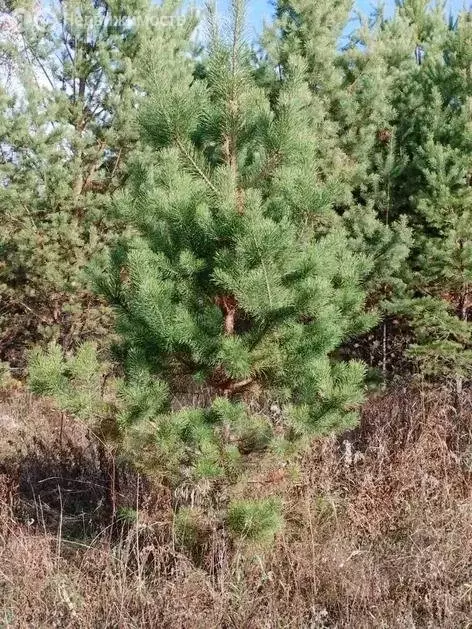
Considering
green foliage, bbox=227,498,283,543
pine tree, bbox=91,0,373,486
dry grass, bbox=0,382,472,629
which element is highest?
pine tree, bbox=91,0,373,486

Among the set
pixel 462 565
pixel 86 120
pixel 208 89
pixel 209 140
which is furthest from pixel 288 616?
pixel 86 120

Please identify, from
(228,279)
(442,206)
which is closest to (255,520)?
(228,279)

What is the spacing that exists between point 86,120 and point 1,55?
1.42 meters

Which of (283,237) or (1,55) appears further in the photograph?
(1,55)

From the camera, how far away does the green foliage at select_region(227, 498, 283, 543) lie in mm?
3221

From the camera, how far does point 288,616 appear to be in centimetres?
304

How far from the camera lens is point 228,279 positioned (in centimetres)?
317

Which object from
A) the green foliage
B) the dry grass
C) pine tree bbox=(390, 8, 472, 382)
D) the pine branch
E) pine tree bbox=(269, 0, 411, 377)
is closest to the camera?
the dry grass

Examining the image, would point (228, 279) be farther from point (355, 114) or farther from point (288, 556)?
point (355, 114)

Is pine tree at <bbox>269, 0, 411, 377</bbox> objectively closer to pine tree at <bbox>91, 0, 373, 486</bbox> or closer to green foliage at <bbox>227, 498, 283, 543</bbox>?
pine tree at <bbox>91, 0, 373, 486</bbox>

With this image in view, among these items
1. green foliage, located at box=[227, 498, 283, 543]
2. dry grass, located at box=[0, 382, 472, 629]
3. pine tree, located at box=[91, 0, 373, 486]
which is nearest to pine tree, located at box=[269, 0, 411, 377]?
dry grass, located at box=[0, 382, 472, 629]

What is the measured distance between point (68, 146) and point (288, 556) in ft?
21.7

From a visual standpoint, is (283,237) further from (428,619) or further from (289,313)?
(428,619)

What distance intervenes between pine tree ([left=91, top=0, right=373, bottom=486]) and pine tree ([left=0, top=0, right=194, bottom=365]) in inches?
192
